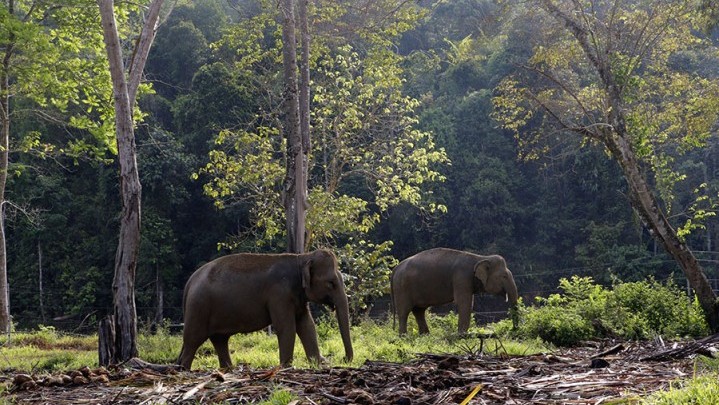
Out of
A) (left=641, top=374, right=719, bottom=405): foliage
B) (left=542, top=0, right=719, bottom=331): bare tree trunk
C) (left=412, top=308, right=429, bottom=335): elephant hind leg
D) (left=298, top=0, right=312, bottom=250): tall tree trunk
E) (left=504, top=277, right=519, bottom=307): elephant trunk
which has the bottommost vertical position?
(left=412, top=308, right=429, bottom=335): elephant hind leg

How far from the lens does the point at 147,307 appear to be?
3105 cm

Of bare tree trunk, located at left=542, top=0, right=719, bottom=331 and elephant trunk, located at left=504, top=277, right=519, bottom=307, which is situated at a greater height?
bare tree trunk, located at left=542, top=0, right=719, bottom=331

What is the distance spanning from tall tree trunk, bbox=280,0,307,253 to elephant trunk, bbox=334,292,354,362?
5586 millimetres

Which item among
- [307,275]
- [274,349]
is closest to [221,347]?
[307,275]

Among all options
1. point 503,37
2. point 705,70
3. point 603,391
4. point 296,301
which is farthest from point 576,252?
point 603,391

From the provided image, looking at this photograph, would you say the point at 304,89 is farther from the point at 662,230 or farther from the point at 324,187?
the point at 324,187

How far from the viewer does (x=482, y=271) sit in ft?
52.0

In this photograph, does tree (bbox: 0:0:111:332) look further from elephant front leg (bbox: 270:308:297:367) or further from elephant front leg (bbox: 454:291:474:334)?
elephant front leg (bbox: 270:308:297:367)

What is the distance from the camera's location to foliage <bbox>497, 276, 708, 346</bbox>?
40.9ft

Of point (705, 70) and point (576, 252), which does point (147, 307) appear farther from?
point (705, 70)

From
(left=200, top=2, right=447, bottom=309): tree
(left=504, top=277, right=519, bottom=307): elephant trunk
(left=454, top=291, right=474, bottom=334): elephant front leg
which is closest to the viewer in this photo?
(left=454, top=291, right=474, bottom=334): elephant front leg

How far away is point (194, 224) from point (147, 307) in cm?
548

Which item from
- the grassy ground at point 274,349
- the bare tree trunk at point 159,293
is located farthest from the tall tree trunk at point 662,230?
the bare tree trunk at point 159,293

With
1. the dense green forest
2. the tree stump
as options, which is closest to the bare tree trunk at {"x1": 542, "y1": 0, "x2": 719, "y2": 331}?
the tree stump
